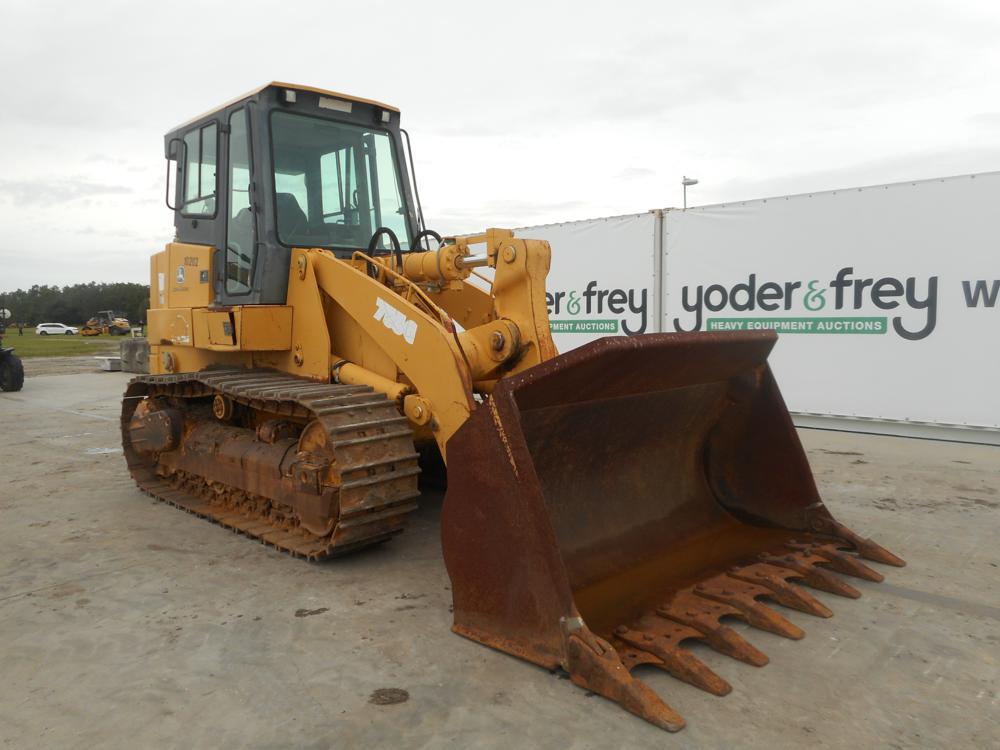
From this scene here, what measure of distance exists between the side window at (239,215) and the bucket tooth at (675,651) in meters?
3.52

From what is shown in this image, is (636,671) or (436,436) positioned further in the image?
(436,436)

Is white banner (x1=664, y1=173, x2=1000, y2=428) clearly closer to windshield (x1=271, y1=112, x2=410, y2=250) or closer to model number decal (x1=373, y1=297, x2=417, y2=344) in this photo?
windshield (x1=271, y1=112, x2=410, y2=250)

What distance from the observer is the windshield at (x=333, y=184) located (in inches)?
211

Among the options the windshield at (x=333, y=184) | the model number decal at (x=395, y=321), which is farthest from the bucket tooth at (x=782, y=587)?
the windshield at (x=333, y=184)

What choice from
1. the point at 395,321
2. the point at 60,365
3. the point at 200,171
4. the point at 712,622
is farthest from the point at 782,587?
the point at 60,365

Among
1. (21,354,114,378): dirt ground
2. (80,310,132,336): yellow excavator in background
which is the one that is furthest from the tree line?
(21,354,114,378): dirt ground

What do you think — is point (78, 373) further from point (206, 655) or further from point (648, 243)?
point (206, 655)

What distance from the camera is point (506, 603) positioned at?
10.7ft

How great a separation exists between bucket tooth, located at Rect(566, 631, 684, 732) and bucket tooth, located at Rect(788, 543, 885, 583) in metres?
1.75

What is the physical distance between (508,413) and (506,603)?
808mm

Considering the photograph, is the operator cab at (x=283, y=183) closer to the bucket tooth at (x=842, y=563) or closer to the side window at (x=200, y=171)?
the side window at (x=200, y=171)

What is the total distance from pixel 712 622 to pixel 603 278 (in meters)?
8.04

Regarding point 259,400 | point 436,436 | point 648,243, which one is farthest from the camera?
point 648,243

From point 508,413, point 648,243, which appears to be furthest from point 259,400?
point 648,243
